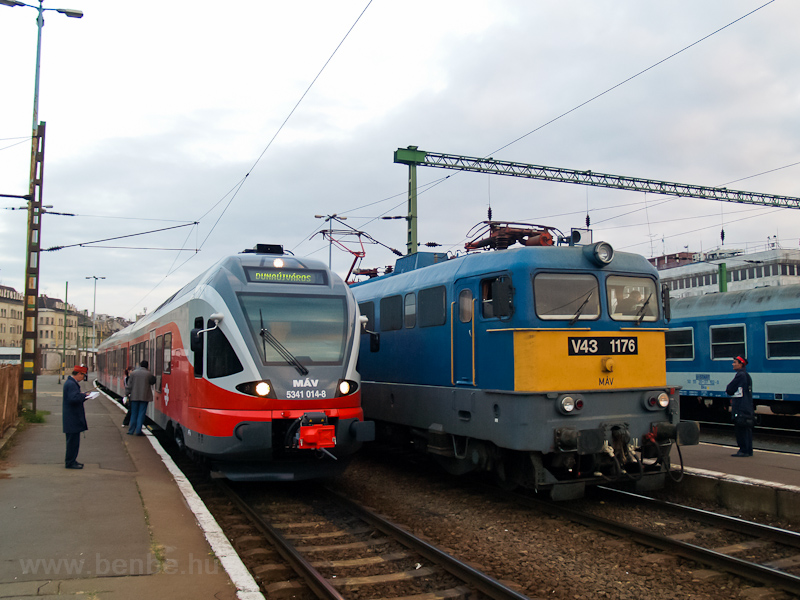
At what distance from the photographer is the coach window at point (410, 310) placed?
1122 cm

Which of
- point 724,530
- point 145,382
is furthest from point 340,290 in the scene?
point 145,382

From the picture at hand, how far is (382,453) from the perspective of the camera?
1377 centimetres

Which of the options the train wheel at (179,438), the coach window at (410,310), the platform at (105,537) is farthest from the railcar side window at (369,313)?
the platform at (105,537)

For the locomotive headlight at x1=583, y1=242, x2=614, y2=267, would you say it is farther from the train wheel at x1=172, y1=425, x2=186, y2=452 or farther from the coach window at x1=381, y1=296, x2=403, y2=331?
the train wheel at x1=172, y1=425, x2=186, y2=452

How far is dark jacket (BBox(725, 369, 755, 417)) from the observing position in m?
10.7

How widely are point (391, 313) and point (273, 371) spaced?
12.2 ft

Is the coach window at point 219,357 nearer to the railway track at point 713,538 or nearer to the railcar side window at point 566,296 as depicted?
the railcar side window at point 566,296

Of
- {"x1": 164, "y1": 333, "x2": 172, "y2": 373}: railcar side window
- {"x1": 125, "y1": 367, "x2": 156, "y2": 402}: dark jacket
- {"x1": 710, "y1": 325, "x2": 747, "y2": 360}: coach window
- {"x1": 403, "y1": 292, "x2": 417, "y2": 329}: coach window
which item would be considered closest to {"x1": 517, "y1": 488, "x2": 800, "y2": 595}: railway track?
{"x1": 403, "y1": 292, "x2": 417, "y2": 329}: coach window

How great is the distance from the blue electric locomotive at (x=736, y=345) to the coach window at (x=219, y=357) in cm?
1231

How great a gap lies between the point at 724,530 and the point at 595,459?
1622mm

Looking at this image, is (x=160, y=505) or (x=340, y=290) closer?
(x=160, y=505)

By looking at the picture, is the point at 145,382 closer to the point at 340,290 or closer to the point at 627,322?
the point at 340,290

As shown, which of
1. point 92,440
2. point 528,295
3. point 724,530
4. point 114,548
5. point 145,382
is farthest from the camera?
point 145,382

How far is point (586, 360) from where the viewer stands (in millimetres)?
8586
